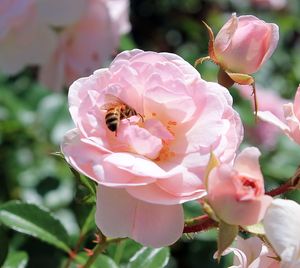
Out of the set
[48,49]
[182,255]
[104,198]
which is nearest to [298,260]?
[104,198]

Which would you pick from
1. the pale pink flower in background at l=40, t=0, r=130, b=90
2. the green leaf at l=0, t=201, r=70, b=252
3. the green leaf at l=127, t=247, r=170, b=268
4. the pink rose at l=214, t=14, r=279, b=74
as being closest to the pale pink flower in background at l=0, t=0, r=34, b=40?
the pale pink flower in background at l=40, t=0, r=130, b=90

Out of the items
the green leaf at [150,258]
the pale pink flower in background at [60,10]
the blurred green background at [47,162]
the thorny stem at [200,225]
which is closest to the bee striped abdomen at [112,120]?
the thorny stem at [200,225]

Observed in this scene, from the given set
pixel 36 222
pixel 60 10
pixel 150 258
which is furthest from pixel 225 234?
pixel 60 10

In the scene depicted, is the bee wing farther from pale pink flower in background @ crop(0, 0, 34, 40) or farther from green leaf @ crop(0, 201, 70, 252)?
pale pink flower in background @ crop(0, 0, 34, 40)

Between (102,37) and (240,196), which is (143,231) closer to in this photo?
(240,196)

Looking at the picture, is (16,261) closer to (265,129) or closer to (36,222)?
(36,222)

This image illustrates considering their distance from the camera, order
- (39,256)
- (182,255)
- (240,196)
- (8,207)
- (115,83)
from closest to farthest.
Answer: (240,196)
(115,83)
(8,207)
(39,256)
(182,255)
